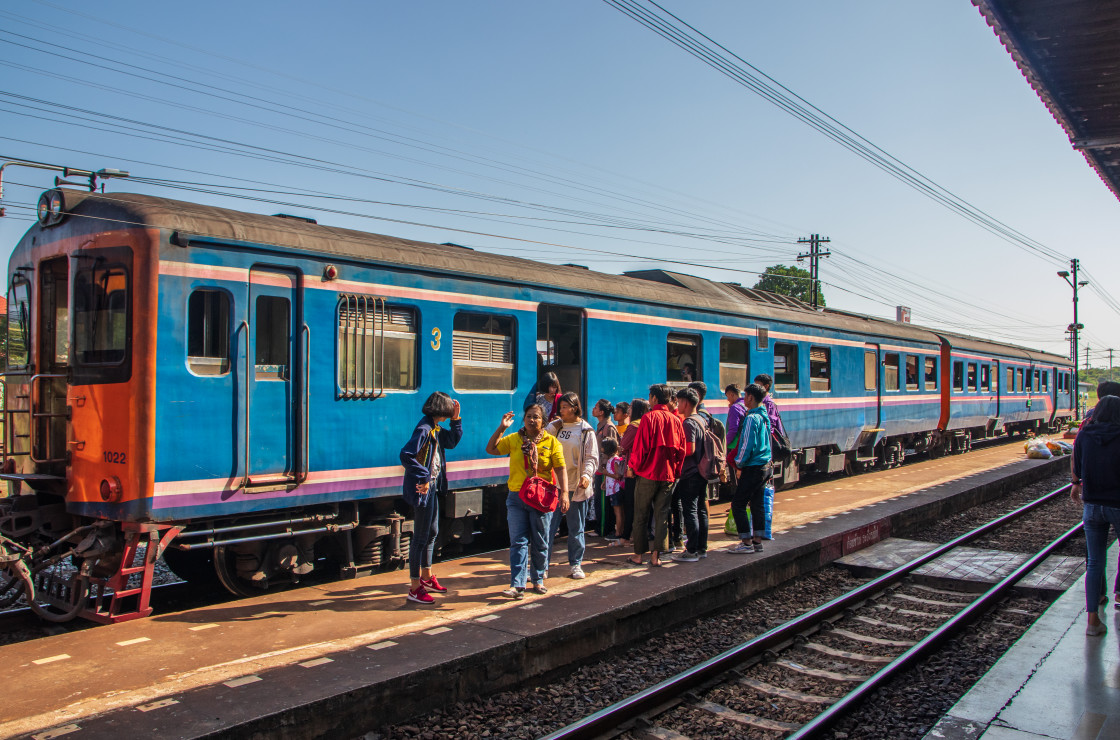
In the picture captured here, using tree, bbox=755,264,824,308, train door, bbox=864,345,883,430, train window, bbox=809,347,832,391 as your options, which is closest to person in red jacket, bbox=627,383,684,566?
train window, bbox=809,347,832,391

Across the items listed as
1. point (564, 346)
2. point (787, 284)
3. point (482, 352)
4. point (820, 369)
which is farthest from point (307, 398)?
point (787, 284)

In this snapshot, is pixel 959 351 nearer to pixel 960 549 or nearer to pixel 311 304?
Result: pixel 960 549

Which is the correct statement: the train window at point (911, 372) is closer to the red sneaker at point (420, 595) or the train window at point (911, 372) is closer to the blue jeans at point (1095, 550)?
the blue jeans at point (1095, 550)

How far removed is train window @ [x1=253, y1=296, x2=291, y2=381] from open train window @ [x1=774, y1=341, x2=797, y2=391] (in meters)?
9.07

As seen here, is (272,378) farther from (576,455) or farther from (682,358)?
(682,358)

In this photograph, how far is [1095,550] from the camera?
610 centimetres

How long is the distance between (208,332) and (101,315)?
33.7 inches

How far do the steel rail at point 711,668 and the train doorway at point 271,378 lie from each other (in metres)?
3.43

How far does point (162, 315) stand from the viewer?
614cm

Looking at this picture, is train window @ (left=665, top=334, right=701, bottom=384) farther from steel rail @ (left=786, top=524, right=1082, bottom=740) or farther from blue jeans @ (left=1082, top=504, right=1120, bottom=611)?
blue jeans @ (left=1082, top=504, right=1120, bottom=611)

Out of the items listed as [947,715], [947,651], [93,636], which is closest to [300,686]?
[93,636]

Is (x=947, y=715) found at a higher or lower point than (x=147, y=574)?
lower

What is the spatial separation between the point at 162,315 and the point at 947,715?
598 centimetres

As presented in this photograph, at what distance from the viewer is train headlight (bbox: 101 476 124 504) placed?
19.7 feet
